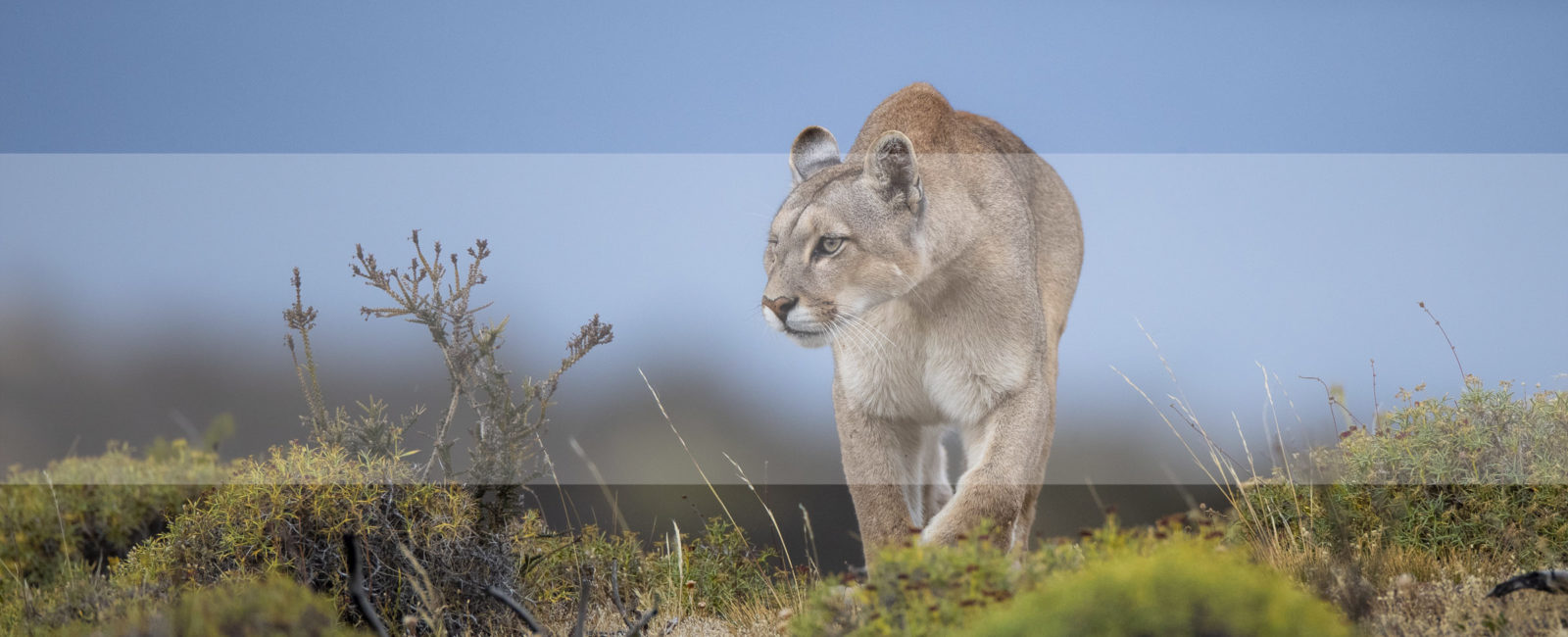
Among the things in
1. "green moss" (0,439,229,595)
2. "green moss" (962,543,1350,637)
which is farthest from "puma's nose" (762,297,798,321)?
"green moss" (0,439,229,595)

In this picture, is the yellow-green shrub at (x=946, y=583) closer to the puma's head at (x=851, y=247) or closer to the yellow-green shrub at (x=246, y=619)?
the yellow-green shrub at (x=246, y=619)

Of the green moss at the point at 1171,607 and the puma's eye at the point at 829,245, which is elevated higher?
the puma's eye at the point at 829,245

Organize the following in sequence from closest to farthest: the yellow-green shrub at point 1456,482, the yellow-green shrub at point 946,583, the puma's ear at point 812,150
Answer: the yellow-green shrub at point 946,583
the yellow-green shrub at point 1456,482
the puma's ear at point 812,150

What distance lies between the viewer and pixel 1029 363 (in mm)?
5402

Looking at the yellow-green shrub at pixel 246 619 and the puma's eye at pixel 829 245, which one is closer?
the yellow-green shrub at pixel 246 619

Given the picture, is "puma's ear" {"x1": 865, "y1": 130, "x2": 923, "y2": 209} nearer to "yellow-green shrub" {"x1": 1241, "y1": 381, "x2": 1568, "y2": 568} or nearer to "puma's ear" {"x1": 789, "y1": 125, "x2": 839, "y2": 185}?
"puma's ear" {"x1": 789, "y1": 125, "x2": 839, "y2": 185}

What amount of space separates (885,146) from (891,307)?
0.87 meters

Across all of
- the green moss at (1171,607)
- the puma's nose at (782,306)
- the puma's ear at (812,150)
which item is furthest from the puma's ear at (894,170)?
the green moss at (1171,607)

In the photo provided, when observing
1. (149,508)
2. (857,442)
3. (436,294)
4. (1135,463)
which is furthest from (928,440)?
(149,508)

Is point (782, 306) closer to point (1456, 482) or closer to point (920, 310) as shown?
point (920, 310)

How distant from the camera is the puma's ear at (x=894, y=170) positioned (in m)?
4.96

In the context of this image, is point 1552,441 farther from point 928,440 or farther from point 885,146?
point 885,146

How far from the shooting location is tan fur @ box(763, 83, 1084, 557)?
4961 mm

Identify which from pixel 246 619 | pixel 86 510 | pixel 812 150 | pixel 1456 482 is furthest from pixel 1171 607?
pixel 86 510
